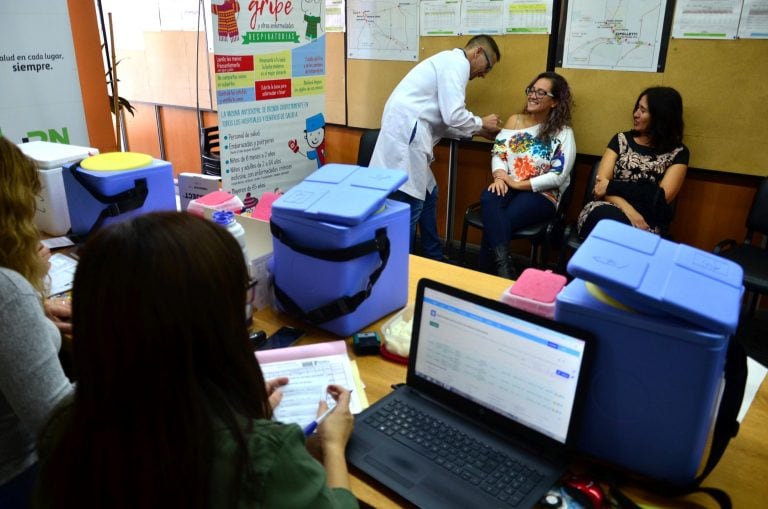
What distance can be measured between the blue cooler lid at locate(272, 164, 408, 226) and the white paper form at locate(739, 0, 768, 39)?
224cm

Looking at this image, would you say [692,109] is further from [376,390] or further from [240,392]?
[240,392]

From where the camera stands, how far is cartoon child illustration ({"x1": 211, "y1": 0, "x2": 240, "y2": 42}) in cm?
316

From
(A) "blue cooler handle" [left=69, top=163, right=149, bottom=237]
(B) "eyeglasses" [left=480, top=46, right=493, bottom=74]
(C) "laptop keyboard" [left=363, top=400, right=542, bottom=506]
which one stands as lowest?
(C) "laptop keyboard" [left=363, top=400, right=542, bottom=506]

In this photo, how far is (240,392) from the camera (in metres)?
0.77

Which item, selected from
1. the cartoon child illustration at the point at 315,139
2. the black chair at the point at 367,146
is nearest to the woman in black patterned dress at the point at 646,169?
the black chair at the point at 367,146

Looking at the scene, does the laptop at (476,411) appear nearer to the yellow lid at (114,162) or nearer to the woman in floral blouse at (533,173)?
the yellow lid at (114,162)

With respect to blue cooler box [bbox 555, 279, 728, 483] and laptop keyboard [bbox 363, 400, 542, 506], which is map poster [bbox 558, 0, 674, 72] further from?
laptop keyboard [bbox 363, 400, 542, 506]

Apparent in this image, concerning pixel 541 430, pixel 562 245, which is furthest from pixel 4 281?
pixel 562 245

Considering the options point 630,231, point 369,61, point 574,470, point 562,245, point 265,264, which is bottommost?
point 562,245

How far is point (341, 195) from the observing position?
4.90ft

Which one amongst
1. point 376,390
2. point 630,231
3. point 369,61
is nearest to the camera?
point 630,231

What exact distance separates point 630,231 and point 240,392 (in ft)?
2.53

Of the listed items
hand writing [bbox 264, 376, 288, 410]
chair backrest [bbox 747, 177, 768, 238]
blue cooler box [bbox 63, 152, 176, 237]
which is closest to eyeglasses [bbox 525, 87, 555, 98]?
chair backrest [bbox 747, 177, 768, 238]

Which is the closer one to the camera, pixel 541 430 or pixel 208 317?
pixel 208 317
